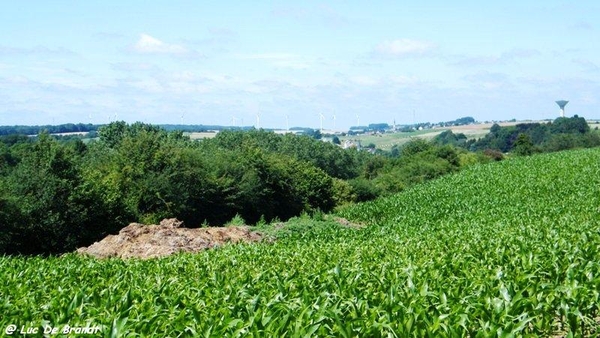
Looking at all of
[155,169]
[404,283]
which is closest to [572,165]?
[155,169]

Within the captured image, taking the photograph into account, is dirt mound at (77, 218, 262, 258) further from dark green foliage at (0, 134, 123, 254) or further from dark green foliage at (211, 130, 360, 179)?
dark green foliage at (211, 130, 360, 179)

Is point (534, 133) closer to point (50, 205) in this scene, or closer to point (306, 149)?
point (306, 149)

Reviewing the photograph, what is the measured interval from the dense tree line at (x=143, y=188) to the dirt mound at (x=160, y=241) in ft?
21.9

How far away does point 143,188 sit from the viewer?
4684 cm

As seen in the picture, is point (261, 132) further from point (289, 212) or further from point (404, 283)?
point (404, 283)

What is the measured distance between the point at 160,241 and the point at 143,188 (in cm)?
2601

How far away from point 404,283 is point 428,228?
14.6 meters

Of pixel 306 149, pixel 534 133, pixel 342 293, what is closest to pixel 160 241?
pixel 342 293

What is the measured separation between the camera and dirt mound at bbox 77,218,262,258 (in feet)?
69.4

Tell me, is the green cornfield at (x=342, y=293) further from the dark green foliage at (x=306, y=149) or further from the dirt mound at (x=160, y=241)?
the dark green foliage at (x=306, y=149)

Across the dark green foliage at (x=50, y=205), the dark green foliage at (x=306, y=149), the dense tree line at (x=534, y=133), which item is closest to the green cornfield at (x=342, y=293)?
the dark green foliage at (x=50, y=205)

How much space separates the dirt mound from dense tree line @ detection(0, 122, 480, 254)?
6.69 meters

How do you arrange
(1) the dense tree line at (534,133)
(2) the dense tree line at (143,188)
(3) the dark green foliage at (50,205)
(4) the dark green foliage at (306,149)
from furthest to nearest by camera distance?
1. (1) the dense tree line at (534,133)
2. (4) the dark green foliage at (306,149)
3. (2) the dense tree line at (143,188)
4. (3) the dark green foliage at (50,205)

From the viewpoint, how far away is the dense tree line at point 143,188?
1454 inches
